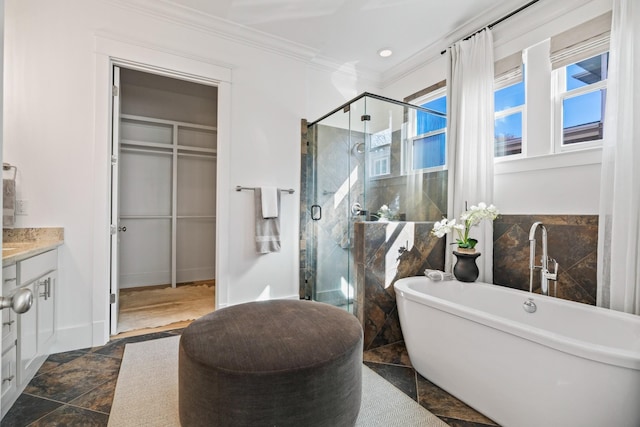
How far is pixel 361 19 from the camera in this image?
2.79m

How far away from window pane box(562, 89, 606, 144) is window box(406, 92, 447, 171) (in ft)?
3.11

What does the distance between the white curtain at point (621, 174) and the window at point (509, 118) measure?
64 centimetres

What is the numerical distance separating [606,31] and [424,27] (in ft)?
4.45

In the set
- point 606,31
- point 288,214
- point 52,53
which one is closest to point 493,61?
point 606,31

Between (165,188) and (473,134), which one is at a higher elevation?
(473,134)

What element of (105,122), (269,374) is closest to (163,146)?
(105,122)

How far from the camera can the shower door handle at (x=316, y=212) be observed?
10.7 ft

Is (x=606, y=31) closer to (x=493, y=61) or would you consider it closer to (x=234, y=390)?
(x=493, y=61)

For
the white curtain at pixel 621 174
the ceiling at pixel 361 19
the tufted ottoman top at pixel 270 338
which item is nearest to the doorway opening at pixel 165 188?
the ceiling at pixel 361 19

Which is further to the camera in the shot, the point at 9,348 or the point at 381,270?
the point at 381,270

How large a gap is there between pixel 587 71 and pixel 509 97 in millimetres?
520

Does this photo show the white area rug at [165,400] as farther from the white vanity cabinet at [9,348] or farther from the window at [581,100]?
the window at [581,100]

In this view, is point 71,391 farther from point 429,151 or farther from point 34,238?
point 429,151

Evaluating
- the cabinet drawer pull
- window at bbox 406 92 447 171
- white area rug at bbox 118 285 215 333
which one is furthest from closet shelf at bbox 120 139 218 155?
window at bbox 406 92 447 171
